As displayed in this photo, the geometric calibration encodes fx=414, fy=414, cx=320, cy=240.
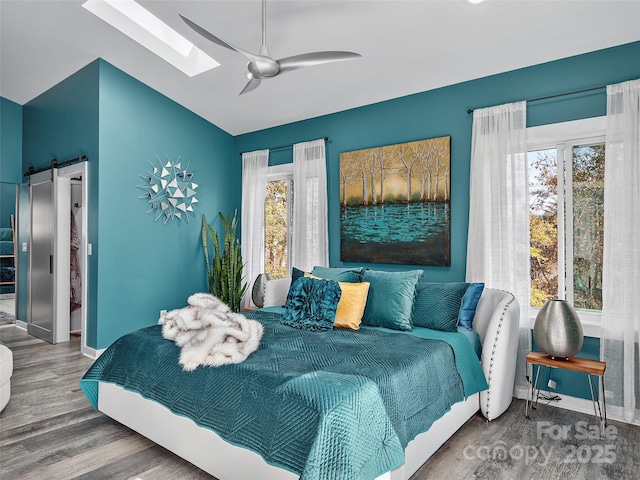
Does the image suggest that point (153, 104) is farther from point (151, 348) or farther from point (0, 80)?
point (151, 348)

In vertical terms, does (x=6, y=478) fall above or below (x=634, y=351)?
below

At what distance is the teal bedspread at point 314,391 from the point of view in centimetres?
169

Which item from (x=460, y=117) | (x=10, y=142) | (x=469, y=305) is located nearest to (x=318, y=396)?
(x=469, y=305)

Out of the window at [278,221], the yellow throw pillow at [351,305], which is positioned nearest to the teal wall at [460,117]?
the window at [278,221]

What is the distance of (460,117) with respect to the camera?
3.69 m

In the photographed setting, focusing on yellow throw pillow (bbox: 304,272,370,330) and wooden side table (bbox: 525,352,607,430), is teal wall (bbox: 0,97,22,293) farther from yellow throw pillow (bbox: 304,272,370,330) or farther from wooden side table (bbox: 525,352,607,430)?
wooden side table (bbox: 525,352,607,430)

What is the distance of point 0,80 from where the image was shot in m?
5.00

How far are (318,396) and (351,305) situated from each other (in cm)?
143

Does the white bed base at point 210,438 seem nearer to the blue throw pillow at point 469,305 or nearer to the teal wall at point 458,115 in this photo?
the blue throw pillow at point 469,305

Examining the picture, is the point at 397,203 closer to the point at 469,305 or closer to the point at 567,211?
the point at 469,305

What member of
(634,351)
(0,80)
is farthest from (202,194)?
(634,351)

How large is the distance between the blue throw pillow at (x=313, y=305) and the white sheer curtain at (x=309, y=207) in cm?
131

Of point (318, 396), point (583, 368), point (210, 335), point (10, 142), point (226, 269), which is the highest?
point (10, 142)

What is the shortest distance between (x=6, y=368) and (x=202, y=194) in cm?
291
